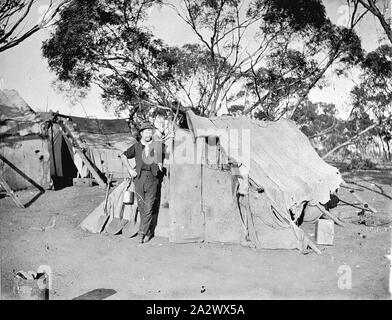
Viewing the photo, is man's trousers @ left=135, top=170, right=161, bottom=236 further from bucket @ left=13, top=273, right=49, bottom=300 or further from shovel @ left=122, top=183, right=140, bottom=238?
bucket @ left=13, top=273, right=49, bottom=300

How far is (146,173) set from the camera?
270 inches

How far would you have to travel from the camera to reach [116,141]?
17.2 metres

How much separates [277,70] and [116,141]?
9.28 m

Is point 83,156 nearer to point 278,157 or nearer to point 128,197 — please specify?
point 128,197

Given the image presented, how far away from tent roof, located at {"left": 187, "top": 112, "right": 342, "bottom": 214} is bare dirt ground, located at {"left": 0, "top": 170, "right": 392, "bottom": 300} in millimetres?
977

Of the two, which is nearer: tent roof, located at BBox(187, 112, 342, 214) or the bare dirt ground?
the bare dirt ground

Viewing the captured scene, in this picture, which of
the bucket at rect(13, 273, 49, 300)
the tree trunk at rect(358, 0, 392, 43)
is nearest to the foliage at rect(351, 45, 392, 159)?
the tree trunk at rect(358, 0, 392, 43)

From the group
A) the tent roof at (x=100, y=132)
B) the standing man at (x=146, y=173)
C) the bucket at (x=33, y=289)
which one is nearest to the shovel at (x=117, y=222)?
the standing man at (x=146, y=173)

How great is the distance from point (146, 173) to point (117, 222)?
48.5 inches

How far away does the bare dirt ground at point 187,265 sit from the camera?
4770mm

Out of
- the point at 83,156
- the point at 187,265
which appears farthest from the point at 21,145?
the point at 187,265

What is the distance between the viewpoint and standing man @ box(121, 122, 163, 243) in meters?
6.82

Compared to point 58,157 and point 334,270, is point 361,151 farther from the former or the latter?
point 334,270

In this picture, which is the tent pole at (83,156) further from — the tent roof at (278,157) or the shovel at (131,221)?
the tent roof at (278,157)
